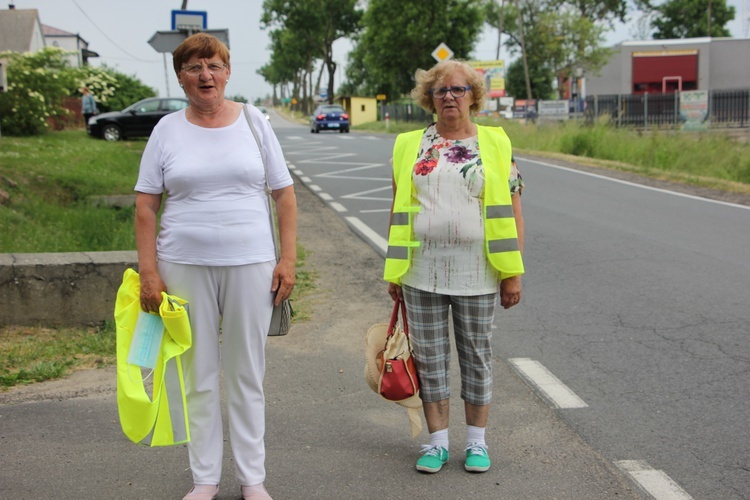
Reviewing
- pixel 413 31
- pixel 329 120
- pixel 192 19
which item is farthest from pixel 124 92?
pixel 192 19

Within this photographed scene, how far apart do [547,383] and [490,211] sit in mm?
1768

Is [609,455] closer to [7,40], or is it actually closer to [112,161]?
[112,161]

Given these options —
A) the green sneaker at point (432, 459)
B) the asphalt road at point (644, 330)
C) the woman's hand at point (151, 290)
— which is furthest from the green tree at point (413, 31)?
the woman's hand at point (151, 290)

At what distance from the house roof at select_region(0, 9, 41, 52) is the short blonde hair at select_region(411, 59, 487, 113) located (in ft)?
206

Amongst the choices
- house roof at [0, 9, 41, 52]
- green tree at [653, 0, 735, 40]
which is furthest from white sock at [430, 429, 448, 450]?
green tree at [653, 0, 735, 40]

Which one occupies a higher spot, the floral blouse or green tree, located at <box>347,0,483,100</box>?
green tree, located at <box>347,0,483,100</box>

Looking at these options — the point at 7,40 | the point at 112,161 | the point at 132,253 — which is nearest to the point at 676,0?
the point at 7,40

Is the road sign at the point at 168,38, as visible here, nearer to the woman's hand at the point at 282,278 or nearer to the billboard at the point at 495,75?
the woman's hand at the point at 282,278

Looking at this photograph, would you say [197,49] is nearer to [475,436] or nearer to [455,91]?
[455,91]

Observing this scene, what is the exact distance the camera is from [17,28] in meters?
64.4

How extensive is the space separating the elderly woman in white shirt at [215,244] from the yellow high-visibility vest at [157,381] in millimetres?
63

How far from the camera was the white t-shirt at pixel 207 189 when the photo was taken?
3.42 metres

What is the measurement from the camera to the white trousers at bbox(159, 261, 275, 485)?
353cm

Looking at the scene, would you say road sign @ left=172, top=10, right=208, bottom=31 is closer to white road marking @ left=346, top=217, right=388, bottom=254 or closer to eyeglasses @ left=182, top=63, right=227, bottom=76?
white road marking @ left=346, top=217, right=388, bottom=254
